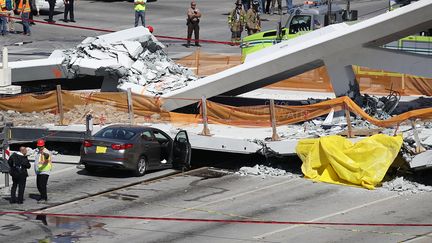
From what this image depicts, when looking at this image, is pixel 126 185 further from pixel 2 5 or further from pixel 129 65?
pixel 2 5

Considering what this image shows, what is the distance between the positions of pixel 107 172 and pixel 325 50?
675 cm

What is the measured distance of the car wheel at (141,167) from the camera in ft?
84.4

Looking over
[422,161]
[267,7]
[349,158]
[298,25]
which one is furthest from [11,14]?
[422,161]

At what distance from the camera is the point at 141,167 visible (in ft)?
85.0

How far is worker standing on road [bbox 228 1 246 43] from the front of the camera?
4194 centimetres

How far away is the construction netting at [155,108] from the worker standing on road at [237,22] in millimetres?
13266

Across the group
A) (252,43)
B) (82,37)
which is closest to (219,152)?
(252,43)

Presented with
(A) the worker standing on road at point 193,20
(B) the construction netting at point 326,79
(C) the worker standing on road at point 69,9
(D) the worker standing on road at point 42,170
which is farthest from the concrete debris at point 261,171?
(C) the worker standing on road at point 69,9

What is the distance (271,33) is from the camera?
37156 mm

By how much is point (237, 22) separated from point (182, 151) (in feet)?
53.3

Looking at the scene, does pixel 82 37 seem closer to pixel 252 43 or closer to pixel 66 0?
pixel 66 0

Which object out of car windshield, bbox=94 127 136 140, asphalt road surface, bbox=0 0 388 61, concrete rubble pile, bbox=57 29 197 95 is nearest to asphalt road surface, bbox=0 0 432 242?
car windshield, bbox=94 127 136 140

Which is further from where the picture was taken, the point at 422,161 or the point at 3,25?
the point at 3,25

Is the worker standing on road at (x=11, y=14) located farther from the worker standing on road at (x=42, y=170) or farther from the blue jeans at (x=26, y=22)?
the worker standing on road at (x=42, y=170)
